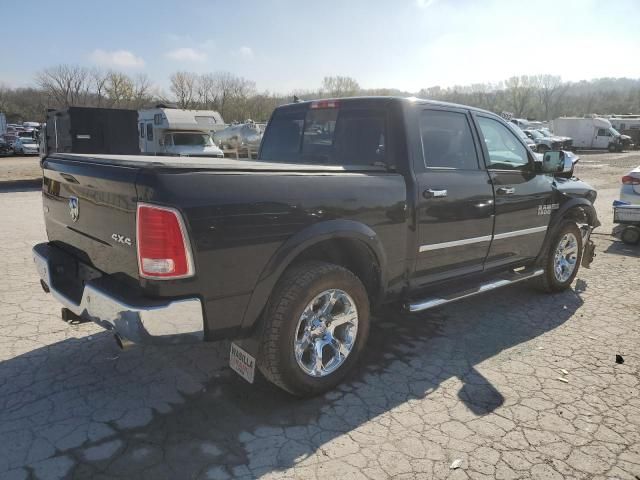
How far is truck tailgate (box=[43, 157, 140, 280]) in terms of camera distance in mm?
2486

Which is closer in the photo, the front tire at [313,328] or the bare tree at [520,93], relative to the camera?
the front tire at [313,328]

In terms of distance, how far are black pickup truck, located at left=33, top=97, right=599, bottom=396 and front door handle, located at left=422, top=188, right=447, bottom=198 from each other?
18mm

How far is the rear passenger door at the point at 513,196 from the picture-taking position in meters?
4.33

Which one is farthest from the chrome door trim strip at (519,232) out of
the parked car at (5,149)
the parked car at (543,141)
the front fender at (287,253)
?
the parked car at (5,149)

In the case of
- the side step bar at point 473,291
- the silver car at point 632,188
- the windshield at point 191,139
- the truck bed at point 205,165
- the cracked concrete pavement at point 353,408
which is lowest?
the cracked concrete pavement at point 353,408

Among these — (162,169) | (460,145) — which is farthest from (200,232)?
(460,145)

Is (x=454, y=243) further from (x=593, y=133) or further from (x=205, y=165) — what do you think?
(x=593, y=133)

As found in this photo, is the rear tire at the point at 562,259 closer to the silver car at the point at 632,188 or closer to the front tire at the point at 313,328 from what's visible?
the front tire at the point at 313,328

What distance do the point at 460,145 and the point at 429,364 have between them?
185 cm

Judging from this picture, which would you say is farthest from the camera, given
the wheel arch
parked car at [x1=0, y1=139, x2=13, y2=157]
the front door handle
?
parked car at [x1=0, y1=139, x2=13, y2=157]

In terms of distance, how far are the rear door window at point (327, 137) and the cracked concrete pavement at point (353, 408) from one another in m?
1.60

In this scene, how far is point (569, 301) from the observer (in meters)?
5.23

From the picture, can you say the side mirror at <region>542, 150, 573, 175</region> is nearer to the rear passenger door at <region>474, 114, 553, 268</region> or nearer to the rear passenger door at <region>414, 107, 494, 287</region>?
the rear passenger door at <region>474, 114, 553, 268</region>

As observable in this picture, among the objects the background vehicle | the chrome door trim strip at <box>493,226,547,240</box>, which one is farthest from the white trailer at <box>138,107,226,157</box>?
the chrome door trim strip at <box>493,226,547,240</box>
